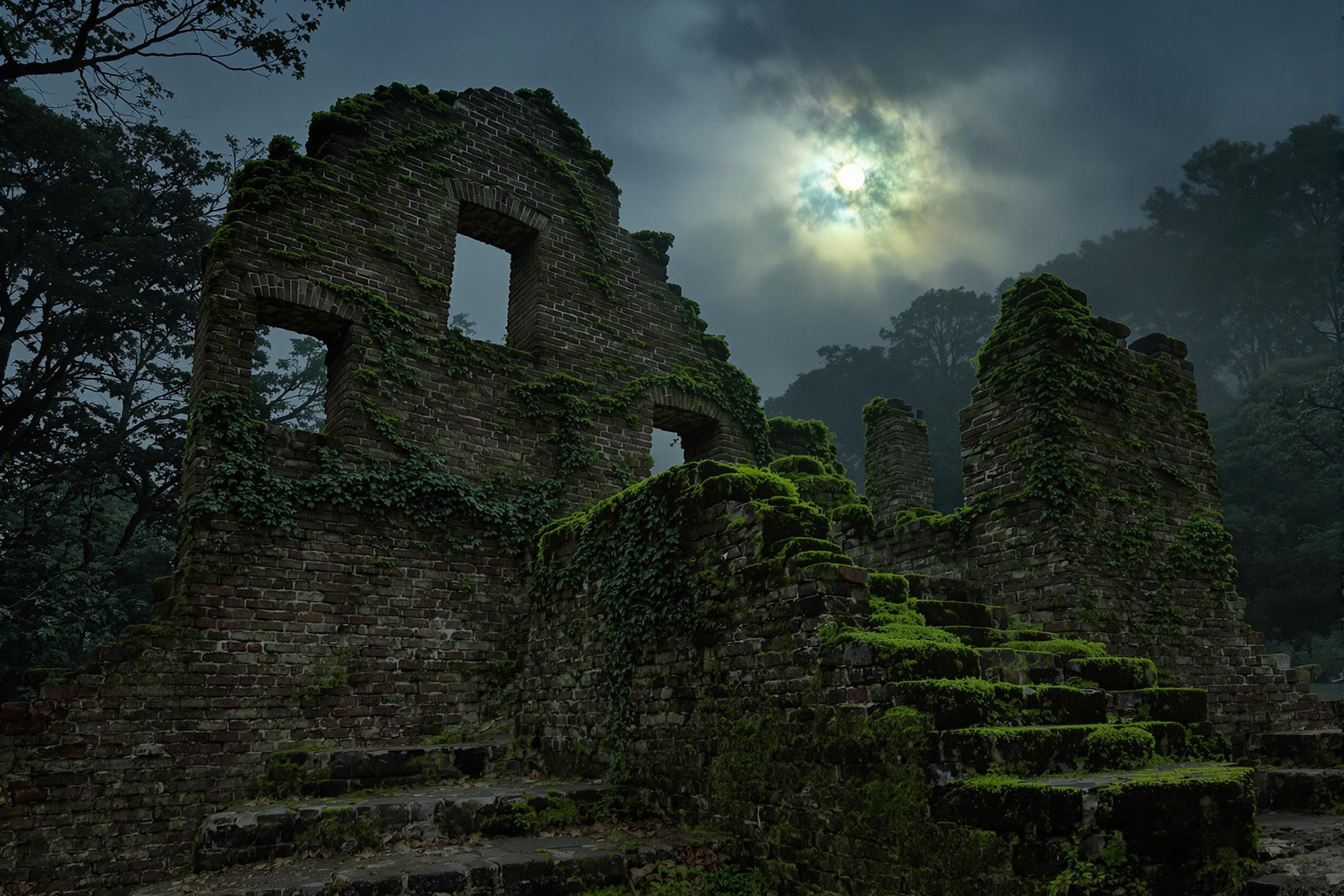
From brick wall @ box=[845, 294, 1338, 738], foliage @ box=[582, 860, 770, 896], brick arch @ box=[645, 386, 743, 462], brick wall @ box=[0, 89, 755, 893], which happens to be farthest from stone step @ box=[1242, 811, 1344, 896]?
brick arch @ box=[645, 386, 743, 462]

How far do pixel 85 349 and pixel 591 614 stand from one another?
565 inches

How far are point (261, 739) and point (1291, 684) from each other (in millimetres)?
11218

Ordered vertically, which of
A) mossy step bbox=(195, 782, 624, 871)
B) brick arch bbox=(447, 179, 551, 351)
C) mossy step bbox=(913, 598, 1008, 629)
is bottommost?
mossy step bbox=(195, 782, 624, 871)

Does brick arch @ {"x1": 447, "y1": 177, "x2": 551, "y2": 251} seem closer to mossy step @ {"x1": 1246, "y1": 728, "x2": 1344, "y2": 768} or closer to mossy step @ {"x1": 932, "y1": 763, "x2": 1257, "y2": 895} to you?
mossy step @ {"x1": 932, "y1": 763, "x2": 1257, "y2": 895}

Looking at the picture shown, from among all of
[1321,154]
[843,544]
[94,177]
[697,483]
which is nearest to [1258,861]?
[697,483]

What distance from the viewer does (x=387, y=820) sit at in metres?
6.00

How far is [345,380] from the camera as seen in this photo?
29.9 feet

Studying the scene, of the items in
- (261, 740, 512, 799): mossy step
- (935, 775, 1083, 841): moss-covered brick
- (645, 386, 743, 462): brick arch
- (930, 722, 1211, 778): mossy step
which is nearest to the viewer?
(935, 775, 1083, 841): moss-covered brick

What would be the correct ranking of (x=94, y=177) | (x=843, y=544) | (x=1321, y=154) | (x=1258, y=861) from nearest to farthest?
(x=1258, y=861) → (x=843, y=544) → (x=94, y=177) → (x=1321, y=154)

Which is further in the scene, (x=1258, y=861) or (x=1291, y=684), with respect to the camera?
(x=1291, y=684)

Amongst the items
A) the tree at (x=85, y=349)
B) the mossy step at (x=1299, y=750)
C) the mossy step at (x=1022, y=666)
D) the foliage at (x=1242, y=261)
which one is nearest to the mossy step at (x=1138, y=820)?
the mossy step at (x=1022, y=666)

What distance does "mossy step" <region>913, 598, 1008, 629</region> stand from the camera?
6023 mm

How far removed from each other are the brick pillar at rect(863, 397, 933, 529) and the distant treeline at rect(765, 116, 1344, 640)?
1353 centimetres

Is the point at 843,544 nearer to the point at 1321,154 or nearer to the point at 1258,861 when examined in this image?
the point at 1258,861
